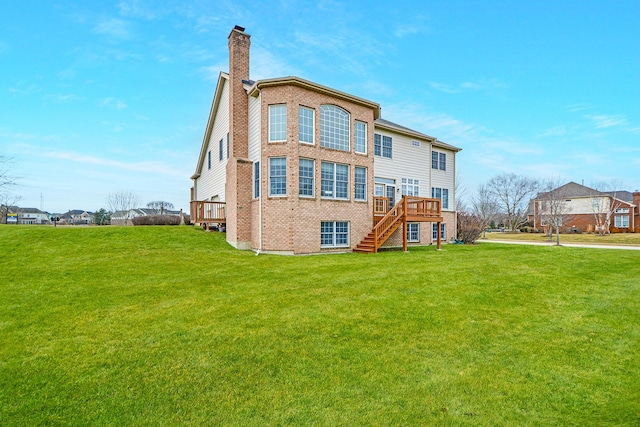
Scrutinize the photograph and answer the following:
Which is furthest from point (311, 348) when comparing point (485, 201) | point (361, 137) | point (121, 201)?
point (121, 201)

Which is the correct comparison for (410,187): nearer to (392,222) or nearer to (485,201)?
(392,222)

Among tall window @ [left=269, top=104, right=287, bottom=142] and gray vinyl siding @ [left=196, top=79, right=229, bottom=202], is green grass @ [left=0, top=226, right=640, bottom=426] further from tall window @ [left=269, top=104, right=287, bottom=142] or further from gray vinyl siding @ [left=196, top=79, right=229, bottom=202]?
gray vinyl siding @ [left=196, top=79, right=229, bottom=202]

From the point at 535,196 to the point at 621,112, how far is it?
1114 inches

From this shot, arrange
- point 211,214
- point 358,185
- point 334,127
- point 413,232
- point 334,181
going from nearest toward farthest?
1. point 334,181
2. point 334,127
3. point 358,185
4. point 211,214
5. point 413,232

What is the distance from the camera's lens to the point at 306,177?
48.2ft

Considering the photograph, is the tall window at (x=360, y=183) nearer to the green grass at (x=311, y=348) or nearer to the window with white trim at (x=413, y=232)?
the window with white trim at (x=413, y=232)

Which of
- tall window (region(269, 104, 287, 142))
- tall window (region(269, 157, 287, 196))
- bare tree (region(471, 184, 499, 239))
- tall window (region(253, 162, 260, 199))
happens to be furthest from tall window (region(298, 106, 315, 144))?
bare tree (region(471, 184, 499, 239))

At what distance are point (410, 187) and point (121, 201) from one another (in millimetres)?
54513

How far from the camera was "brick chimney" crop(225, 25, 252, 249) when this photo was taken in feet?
50.0

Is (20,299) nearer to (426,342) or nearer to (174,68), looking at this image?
(426,342)

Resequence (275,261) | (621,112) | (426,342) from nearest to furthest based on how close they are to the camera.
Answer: (426,342) < (275,261) < (621,112)

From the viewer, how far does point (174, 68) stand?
17172 millimetres

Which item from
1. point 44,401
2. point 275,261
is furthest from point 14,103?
point 44,401

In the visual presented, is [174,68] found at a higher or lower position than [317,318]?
higher
